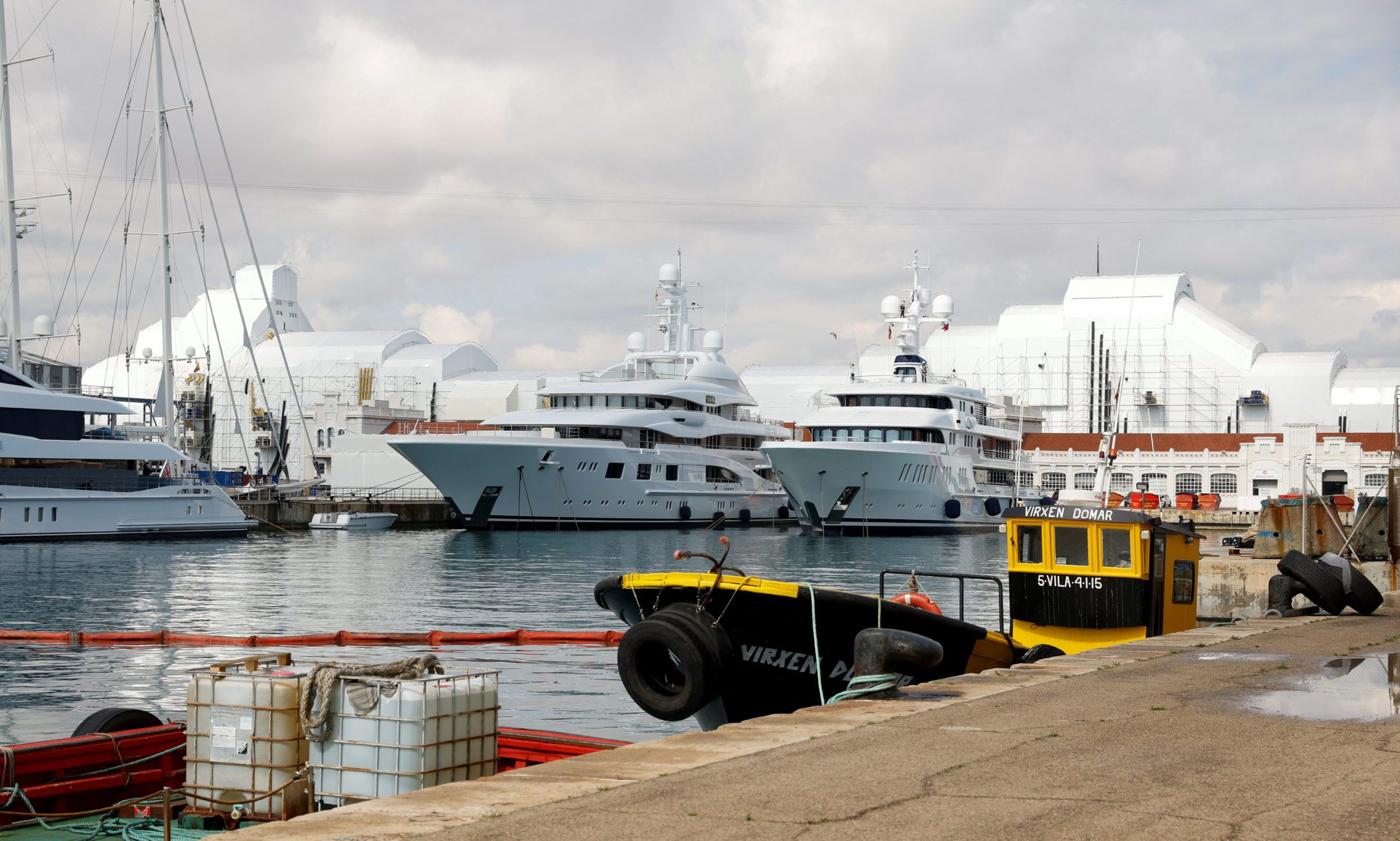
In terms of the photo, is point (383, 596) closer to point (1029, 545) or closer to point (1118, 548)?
point (1029, 545)

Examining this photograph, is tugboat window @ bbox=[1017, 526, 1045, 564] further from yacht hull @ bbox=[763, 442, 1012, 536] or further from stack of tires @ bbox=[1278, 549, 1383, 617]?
yacht hull @ bbox=[763, 442, 1012, 536]

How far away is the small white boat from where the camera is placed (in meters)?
66.4

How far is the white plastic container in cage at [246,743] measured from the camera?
9.09m

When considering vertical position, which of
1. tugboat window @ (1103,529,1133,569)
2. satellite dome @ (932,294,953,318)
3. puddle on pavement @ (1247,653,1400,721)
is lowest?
puddle on pavement @ (1247,653,1400,721)

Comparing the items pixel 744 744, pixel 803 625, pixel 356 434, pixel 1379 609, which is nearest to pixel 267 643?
pixel 803 625

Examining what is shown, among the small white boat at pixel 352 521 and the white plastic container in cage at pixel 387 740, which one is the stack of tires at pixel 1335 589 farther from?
the small white boat at pixel 352 521

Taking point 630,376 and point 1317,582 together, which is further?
point 630,376

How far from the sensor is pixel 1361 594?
19.2m

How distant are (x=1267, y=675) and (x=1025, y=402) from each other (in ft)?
301

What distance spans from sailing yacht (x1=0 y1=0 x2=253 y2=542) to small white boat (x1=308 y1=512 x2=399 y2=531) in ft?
26.3

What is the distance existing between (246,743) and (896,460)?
5429cm

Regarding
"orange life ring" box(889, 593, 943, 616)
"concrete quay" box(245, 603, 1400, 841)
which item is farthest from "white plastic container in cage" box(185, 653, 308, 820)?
"orange life ring" box(889, 593, 943, 616)

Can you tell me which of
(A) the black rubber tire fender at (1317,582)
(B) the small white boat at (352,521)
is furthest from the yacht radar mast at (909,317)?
(A) the black rubber tire fender at (1317,582)

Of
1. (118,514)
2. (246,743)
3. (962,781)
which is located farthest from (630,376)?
(962,781)
